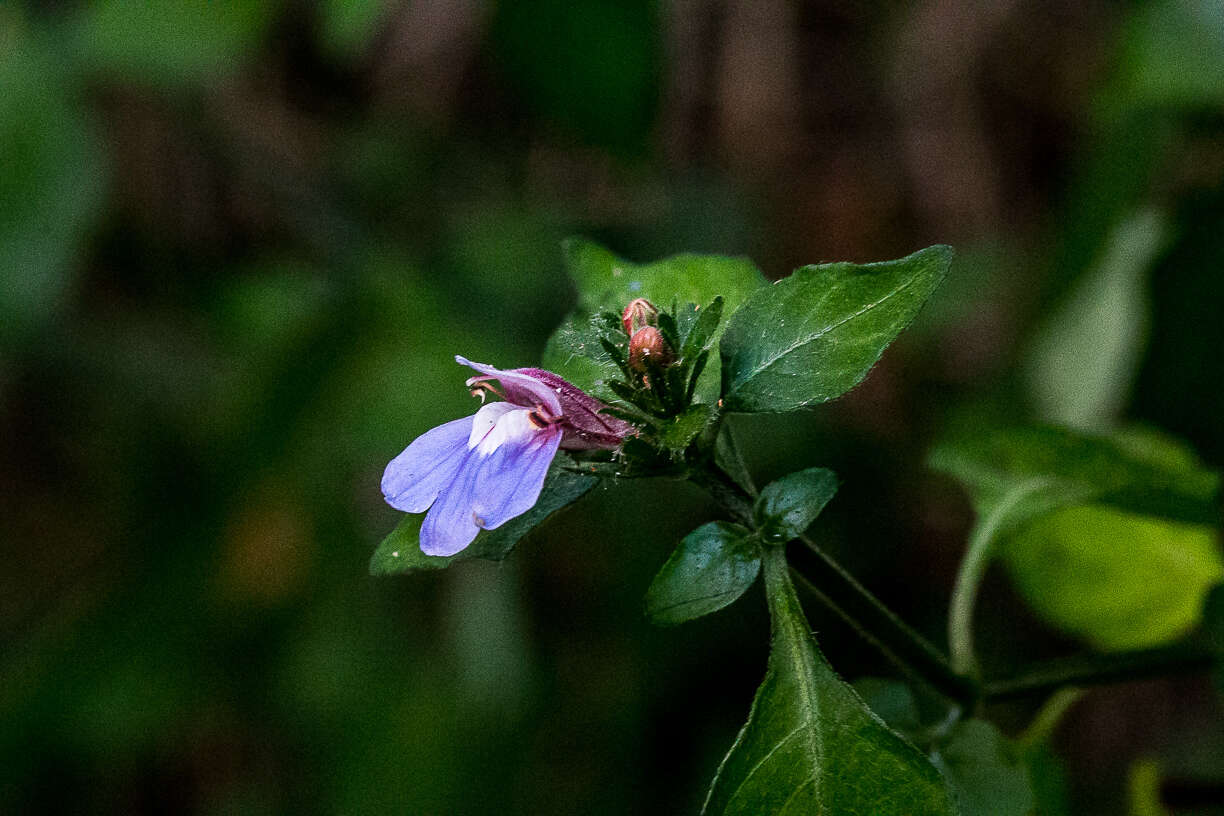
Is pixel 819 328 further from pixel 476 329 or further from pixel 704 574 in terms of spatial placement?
pixel 476 329

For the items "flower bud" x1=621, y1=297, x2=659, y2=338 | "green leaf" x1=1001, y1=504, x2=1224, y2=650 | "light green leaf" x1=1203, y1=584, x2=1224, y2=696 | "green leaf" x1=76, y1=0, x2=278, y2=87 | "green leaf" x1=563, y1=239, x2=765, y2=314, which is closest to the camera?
"flower bud" x1=621, y1=297, x2=659, y2=338

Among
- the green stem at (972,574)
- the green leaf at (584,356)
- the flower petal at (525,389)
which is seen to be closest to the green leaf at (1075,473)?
the green stem at (972,574)

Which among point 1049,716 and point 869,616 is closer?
point 869,616

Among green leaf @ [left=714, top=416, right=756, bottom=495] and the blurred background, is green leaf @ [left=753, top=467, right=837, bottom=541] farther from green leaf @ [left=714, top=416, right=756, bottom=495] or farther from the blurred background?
the blurred background

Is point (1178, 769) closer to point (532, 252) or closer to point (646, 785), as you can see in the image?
point (646, 785)

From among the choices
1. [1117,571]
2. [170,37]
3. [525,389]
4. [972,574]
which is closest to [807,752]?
[525,389]

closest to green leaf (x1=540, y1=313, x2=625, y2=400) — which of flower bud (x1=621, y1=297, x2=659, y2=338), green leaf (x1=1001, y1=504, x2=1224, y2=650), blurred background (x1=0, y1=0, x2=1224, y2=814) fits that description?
flower bud (x1=621, y1=297, x2=659, y2=338)

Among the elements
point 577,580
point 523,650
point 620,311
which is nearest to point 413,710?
point 523,650
